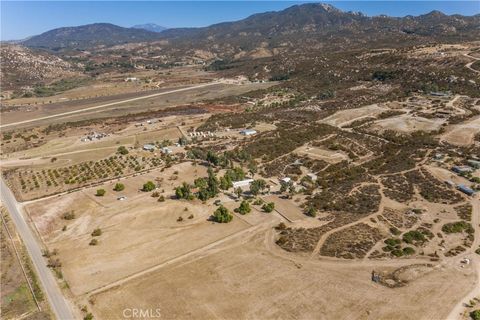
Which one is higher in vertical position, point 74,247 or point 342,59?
point 342,59

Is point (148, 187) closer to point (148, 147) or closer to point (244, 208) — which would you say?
point (244, 208)

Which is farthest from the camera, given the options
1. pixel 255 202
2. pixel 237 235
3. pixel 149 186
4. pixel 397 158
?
pixel 397 158

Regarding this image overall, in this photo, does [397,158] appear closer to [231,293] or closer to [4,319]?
[231,293]

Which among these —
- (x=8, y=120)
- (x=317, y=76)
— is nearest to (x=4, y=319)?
(x=8, y=120)

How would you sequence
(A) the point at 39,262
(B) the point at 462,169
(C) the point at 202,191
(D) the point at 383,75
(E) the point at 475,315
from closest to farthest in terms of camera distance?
(E) the point at 475,315
(A) the point at 39,262
(C) the point at 202,191
(B) the point at 462,169
(D) the point at 383,75

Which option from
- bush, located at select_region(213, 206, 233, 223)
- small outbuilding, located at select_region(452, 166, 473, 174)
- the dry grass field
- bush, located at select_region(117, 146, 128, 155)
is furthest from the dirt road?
bush, located at select_region(117, 146, 128, 155)

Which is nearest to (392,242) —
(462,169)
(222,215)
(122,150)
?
(222,215)
